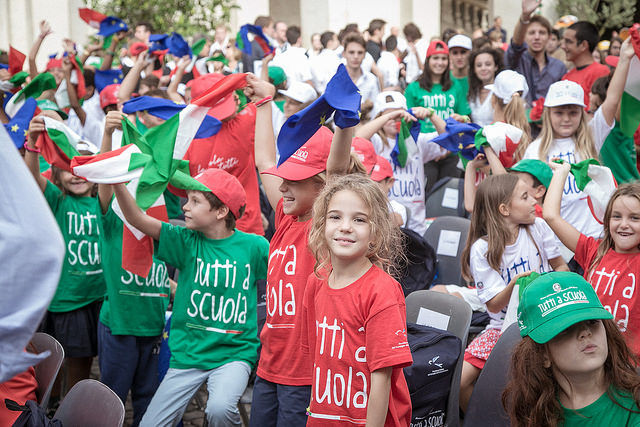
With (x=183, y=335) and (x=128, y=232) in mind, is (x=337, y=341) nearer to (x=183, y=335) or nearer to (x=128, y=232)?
(x=183, y=335)

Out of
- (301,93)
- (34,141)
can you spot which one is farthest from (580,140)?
(34,141)

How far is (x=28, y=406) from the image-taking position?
2461 mm

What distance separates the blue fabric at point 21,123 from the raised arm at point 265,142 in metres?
1.89

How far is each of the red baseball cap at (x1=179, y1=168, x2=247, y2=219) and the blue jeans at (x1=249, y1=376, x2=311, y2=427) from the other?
101 centimetres

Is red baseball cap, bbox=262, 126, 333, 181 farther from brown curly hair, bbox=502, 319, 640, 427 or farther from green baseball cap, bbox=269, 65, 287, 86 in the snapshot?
green baseball cap, bbox=269, 65, 287, 86

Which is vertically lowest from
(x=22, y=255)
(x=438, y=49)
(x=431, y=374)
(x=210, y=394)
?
(x=210, y=394)

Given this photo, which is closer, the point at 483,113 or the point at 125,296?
the point at 125,296

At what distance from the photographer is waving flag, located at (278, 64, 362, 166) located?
2.63 metres

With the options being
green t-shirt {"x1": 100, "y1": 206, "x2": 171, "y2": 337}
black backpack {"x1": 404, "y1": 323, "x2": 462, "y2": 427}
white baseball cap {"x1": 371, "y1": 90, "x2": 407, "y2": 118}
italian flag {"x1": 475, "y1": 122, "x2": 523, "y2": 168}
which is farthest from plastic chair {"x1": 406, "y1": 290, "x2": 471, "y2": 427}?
white baseball cap {"x1": 371, "y1": 90, "x2": 407, "y2": 118}

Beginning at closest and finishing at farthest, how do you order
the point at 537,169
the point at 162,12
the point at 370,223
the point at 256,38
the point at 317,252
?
1. the point at 370,223
2. the point at 317,252
3. the point at 537,169
4. the point at 256,38
5. the point at 162,12

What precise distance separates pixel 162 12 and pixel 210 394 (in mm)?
11117

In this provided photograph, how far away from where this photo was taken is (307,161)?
9.75ft

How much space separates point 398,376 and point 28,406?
1331 mm

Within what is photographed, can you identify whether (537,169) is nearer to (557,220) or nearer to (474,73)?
(557,220)
